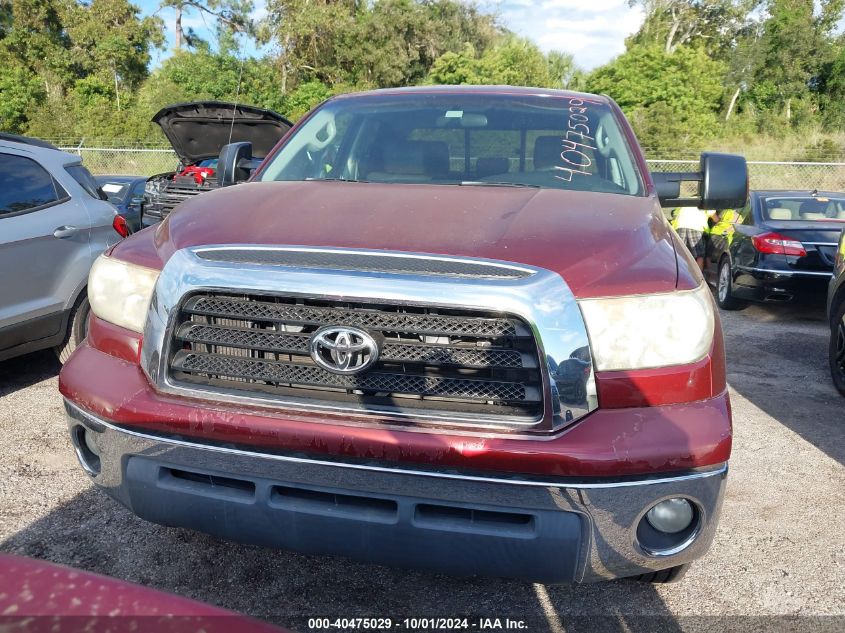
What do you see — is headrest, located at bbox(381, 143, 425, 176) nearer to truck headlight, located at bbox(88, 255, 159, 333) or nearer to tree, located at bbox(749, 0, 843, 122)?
truck headlight, located at bbox(88, 255, 159, 333)

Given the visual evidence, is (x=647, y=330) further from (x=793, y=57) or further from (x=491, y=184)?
(x=793, y=57)

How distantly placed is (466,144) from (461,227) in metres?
1.23

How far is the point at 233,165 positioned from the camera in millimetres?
3928

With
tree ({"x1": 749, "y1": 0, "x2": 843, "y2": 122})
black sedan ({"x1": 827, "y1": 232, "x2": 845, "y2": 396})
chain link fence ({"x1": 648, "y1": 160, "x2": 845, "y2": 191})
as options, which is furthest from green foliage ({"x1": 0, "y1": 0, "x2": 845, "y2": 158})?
black sedan ({"x1": 827, "y1": 232, "x2": 845, "y2": 396})

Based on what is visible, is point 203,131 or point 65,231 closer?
point 65,231

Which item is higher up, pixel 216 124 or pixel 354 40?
pixel 354 40

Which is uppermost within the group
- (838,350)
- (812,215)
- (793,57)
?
(793,57)

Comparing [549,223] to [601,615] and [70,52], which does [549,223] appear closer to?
[601,615]

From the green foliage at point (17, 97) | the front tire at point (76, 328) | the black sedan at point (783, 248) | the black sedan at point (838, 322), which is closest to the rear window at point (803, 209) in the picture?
the black sedan at point (783, 248)

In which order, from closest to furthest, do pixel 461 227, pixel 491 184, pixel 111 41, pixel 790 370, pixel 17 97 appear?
pixel 461 227, pixel 491 184, pixel 790 370, pixel 17 97, pixel 111 41

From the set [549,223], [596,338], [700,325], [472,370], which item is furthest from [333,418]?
[700,325]

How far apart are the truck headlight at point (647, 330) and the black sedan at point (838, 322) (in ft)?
13.0

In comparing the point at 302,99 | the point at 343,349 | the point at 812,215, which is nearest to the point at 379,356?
the point at 343,349

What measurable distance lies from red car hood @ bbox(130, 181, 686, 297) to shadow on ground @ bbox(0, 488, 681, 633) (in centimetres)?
119
